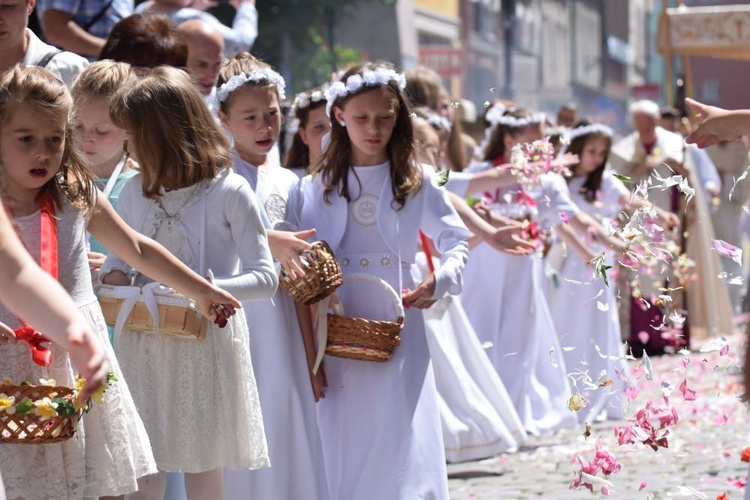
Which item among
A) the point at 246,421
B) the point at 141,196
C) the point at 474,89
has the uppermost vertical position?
the point at 474,89

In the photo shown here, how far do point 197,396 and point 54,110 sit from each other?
1134mm

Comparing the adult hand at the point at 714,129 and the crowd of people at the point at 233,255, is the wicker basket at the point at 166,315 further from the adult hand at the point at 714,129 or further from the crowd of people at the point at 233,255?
the adult hand at the point at 714,129

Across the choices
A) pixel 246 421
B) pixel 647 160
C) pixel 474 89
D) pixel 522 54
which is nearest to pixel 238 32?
pixel 246 421

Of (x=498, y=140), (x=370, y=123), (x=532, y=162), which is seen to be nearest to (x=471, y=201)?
(x=532, y=162)

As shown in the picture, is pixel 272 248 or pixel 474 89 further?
pixel 474 89

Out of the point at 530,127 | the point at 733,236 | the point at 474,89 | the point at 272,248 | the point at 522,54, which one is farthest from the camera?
the point at 522,54

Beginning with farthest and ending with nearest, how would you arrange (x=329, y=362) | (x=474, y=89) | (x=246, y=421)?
1. (x=474, y=89)
2. (x=329, y=362)
3. (x=246, y=421)

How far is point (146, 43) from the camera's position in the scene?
20.6 feet

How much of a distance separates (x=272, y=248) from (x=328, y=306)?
1.17 feet

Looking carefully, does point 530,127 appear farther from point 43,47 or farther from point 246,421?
point 246,421

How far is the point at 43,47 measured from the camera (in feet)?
19.6

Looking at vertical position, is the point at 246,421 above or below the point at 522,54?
below

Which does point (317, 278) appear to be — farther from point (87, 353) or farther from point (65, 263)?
point (87, 353)

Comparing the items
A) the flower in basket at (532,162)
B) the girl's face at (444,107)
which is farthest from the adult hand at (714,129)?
the girl's face at (444,107)
